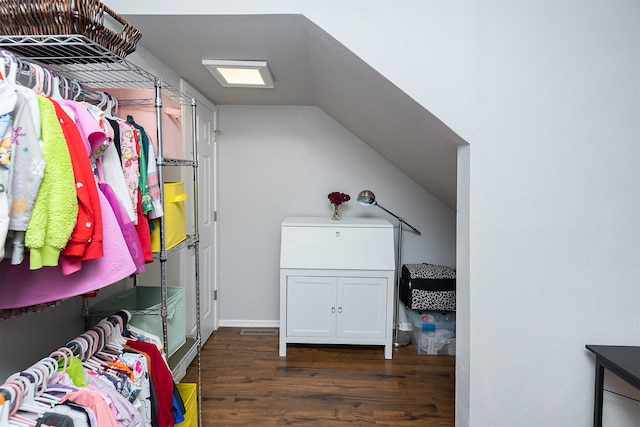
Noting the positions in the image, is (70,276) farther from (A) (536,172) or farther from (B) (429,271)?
(B) (429,271)

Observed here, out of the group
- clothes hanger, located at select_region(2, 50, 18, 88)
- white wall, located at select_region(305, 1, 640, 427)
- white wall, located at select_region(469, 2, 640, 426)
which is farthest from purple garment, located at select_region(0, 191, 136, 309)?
white wall, located at select_region(469, 2, 640, 426)

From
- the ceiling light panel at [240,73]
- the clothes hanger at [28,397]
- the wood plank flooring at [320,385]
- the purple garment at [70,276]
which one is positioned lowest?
the wood plank flooring at [320,385]

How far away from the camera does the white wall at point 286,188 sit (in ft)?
11.4

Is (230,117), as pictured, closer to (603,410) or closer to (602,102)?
(602,102)

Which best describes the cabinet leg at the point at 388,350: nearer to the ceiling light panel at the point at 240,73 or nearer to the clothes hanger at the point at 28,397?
the ceiling light panel at the point at 240,73

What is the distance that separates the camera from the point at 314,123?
348 centimetres

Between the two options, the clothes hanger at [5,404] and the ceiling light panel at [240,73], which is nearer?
the clothes hanger at [5,404]

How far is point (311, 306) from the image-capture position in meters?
3.04

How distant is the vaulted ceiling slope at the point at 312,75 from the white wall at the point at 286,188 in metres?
0.32

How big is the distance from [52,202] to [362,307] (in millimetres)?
2371

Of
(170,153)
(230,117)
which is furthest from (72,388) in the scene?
(230,117)

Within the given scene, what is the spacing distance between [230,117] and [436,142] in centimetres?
198

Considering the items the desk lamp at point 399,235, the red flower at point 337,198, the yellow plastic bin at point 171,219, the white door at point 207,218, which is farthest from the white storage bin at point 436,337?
the yellow plastic bin at point 171,219

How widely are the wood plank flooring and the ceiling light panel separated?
192 centimetres
